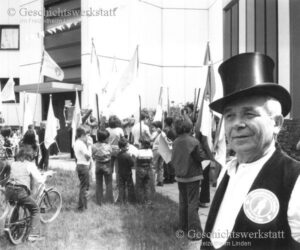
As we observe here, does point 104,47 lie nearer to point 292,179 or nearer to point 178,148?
point 178,148

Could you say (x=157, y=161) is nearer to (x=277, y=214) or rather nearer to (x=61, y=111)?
(x=277, y=214)

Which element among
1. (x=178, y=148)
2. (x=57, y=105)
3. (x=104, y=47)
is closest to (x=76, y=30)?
(x=104, y=47)

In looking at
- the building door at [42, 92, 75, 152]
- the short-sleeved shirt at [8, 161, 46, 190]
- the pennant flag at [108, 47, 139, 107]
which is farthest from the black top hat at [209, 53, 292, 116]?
the building door at [42, 92, 75, 152]

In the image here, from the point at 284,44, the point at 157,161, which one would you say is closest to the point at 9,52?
the point at 157,161

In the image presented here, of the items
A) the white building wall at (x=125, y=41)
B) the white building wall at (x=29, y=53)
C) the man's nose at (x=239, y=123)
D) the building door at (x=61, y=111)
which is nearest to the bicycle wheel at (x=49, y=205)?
the man's nose at (x=239, y=123)

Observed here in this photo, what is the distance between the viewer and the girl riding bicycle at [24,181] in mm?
5836

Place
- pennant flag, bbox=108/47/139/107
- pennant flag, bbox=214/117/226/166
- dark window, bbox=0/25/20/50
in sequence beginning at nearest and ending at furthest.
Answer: pennant flag, bbox=214/117/226/166, pennant flag, bbox=108/47/139/107, dark window, bbox=0/25/20/50

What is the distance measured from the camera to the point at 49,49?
21.8 m

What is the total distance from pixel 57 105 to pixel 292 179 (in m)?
20.3

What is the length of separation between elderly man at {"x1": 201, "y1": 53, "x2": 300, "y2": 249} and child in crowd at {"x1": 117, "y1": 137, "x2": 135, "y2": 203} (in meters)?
6.16

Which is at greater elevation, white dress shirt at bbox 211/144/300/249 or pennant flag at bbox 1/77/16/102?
pennant flag at bbox 1/77/16/102

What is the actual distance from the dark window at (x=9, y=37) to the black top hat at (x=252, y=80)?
86.9 ft

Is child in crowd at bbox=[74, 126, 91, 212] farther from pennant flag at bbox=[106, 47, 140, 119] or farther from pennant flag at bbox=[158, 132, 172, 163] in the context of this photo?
pennant flag at bbox=[158, 132, 172, 163]

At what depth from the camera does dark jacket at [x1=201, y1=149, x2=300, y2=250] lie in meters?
1.72
